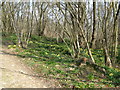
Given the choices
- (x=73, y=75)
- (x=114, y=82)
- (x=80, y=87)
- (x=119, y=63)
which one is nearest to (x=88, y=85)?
(x=80, y=87)

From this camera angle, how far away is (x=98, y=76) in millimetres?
6547

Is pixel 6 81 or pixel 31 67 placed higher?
pixel 6 81

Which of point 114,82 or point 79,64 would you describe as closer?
point 114,82

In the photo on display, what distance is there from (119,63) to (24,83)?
700 cm

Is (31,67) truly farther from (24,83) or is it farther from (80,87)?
(80,87)

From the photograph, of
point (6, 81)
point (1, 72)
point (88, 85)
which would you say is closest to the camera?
point (6, 81)

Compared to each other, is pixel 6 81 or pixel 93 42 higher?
pixel 6 81

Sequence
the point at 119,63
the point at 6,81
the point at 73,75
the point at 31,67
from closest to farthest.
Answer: the point at 6,81
the point at 73,75
the point at 31,67
the point at 119,63

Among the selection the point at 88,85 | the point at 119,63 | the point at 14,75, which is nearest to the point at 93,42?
the point at 119,63

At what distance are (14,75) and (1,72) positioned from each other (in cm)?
65

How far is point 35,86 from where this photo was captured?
16.9 ft

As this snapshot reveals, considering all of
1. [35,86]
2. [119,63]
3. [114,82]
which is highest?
[35,86]

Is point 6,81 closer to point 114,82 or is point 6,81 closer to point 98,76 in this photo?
point 98,76

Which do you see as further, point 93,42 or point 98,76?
point 93,42
